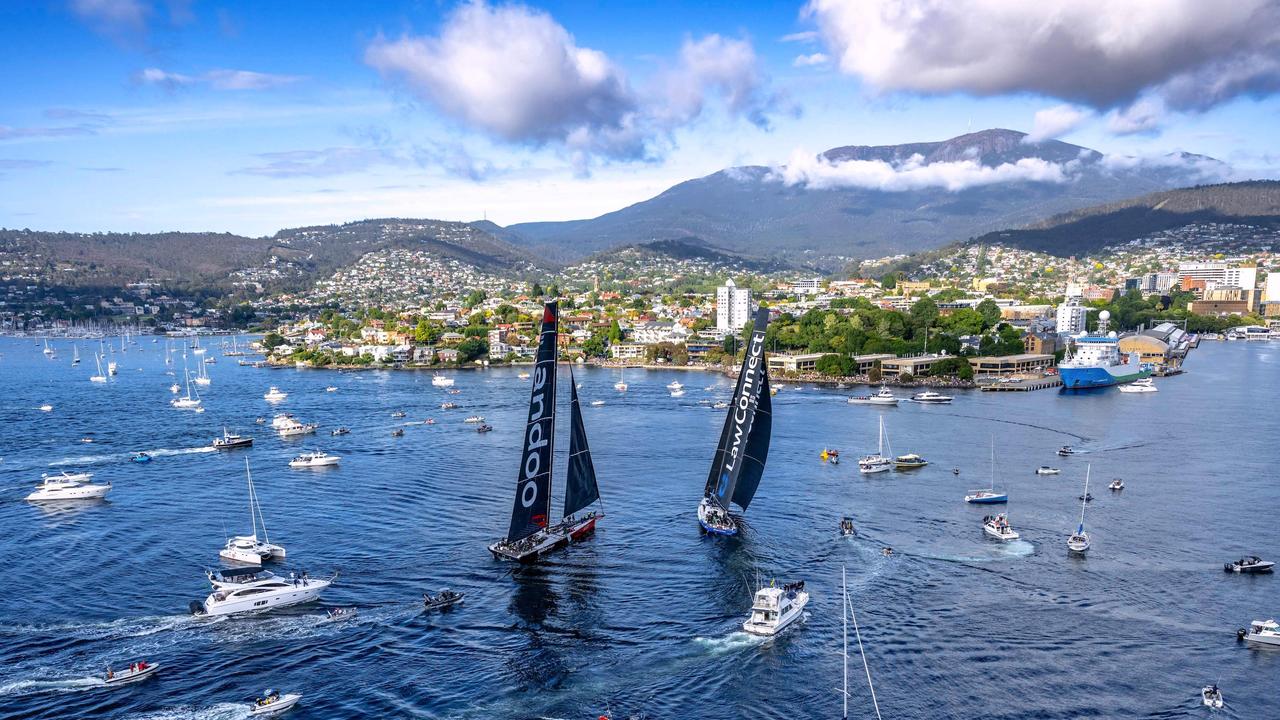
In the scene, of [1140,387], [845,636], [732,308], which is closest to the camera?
[845,636]

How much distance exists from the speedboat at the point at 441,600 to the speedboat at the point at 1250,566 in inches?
791

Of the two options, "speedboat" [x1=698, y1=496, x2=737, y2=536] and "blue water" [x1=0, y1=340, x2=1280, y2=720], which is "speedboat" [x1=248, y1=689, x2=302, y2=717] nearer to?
"blue water" [x1=0, y1=340, x2=1280, y2=720]

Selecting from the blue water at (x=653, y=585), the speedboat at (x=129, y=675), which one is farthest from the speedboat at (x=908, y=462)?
the speedboat at (x=129, y=675)

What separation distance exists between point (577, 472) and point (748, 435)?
543 centimetres

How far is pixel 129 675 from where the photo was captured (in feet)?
56.9

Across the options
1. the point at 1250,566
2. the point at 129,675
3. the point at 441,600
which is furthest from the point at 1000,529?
the point at 129,675

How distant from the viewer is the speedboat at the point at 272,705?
16.2 m

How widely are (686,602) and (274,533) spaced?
1406 cm

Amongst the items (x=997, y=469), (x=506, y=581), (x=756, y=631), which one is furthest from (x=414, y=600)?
(x=997, y=469)

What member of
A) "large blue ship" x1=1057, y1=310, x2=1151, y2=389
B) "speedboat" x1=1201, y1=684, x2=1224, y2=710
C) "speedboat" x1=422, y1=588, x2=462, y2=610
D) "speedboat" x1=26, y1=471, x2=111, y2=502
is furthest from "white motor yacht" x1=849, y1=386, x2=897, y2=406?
"speedboat" x1=26, y1=471, x2=111, y2=502

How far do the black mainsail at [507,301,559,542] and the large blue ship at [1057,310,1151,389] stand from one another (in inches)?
2109

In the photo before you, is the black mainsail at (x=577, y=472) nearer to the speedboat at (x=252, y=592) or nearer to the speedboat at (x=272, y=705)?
the speedboat at (x=252, y=592)

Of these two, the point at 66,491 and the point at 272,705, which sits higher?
the point at 66,491

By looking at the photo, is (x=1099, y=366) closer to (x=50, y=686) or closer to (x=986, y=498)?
(x=986, y=498)
